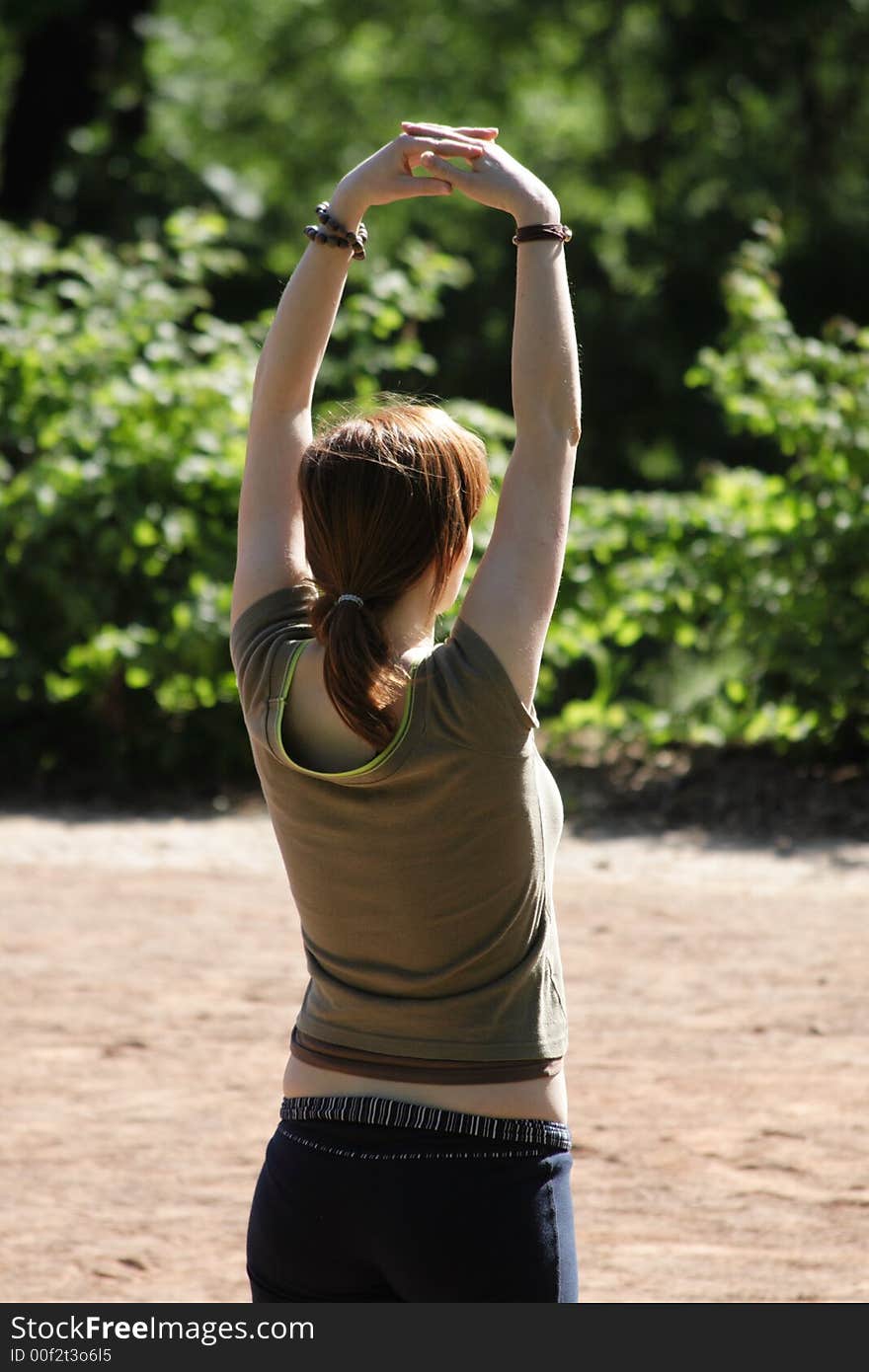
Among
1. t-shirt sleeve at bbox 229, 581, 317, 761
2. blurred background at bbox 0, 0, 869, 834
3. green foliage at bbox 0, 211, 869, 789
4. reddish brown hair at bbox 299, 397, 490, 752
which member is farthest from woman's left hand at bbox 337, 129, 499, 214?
blurred background at bbox 0, 0, 869, 834

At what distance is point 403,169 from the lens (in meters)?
1.95

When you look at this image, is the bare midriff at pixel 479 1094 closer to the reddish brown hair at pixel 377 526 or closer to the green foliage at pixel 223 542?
the reddish brown hair at pixel 377 526

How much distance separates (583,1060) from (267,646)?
3.12 meters

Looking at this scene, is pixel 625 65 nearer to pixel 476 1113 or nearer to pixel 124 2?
pixel 124 2

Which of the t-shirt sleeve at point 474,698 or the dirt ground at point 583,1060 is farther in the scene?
the dirt ground at point 583,1060

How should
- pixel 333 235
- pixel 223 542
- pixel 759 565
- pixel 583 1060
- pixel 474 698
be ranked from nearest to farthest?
pixel 474 698 < pixel 333 235 < pixel 583 1060 < pixel 759 565 < pixel 223 542

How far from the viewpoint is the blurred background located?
7.68 metres

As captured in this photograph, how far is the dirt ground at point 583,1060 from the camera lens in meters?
3.57

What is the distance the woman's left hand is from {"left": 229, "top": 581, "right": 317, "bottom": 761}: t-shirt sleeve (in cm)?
45

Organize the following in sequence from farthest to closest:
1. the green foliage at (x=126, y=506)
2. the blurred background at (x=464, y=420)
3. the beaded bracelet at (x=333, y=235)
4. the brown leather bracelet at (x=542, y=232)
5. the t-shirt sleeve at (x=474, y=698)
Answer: the green foliage at (x=126, y=506) < the blurred background at (x=464, y=420) < the beaded bracelet at (x=333, y=235) < the brown leather bracelet at (x=542, y=232) < the t-shirt sleeve at (x=474, y=698)

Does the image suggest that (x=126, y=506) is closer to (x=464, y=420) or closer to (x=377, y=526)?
(x=464, y=420)

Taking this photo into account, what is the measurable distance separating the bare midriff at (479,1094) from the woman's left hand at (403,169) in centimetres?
96

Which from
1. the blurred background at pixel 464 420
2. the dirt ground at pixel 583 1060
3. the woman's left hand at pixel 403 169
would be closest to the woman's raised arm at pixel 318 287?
the woman's left hand at pixel 403 169

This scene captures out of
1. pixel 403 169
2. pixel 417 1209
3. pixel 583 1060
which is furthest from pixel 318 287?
pixel 583 1060
